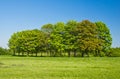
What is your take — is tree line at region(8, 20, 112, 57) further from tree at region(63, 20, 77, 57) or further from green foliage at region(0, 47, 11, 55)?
green foliage at region(0, 47, 11, 55)

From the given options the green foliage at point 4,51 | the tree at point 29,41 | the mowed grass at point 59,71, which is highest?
the tree at point 29,41

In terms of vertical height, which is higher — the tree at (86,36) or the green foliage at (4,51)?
the tree at (86,36)

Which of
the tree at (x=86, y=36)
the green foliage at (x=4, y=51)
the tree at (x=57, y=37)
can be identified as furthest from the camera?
the green foliage at (x=4, y=51)

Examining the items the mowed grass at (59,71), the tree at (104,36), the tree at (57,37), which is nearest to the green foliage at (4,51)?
the tree at (57,37)

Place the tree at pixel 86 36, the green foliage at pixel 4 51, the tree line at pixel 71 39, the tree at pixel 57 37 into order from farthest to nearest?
the green foliage at pixel 4 51
the tree at pixel 57 37
the tree line at pixel 71 39
the tree at pixel 86 36

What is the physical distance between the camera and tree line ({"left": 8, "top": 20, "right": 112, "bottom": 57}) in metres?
91.8

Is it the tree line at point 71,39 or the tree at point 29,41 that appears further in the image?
the tree at point 29,41

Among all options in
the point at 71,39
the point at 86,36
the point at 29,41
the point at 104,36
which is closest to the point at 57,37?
the point at 71,39

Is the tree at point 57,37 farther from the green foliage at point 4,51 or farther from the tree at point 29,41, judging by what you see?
the green foliage at point 4,51

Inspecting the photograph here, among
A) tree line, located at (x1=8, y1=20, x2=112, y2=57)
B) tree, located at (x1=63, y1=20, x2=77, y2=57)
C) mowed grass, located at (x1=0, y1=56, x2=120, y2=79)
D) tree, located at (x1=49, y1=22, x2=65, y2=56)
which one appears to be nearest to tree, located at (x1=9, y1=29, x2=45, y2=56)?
tree line, located at (x1=8, y1=20, x2=112, y2=57)

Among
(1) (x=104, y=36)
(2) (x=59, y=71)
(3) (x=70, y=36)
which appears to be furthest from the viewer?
(1) (x=104, y=36)

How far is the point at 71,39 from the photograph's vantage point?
9450cm

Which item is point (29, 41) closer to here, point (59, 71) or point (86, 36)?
point (86, 36)

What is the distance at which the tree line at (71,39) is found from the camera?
301 feet
